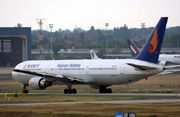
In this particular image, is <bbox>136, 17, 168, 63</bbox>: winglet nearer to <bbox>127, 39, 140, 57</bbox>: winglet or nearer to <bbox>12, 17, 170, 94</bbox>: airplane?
<bbox>12, 17, 170, 94</bbox>: airplane

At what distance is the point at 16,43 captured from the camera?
138m

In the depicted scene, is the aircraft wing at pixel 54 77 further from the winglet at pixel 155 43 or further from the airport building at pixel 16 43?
the airport building at pixel 16 43

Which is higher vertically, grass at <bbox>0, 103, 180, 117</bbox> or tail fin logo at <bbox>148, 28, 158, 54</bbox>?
tail fin logo at <bbox>148, 28, 158, 54</bbox>

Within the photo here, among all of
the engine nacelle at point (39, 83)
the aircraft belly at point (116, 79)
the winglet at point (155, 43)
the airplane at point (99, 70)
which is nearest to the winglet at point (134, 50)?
the airplane at point (99, 70)

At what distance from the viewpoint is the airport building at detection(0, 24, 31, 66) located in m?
135

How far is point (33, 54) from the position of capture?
194250 millimetres

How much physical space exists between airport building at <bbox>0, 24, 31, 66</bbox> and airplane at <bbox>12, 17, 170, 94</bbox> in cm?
7845

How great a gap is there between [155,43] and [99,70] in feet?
25.1

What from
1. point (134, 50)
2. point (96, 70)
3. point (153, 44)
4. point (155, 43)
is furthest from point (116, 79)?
point (134, 50)

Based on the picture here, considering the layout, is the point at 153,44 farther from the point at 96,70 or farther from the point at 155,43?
the point at 96,70

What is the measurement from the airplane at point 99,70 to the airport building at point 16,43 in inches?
3089

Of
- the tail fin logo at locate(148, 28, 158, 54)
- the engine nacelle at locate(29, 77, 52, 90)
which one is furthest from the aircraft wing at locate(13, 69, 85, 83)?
the tail fin logo at locate(148, 28, 158, 54)

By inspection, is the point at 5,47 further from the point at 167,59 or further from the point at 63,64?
the point at 63,64

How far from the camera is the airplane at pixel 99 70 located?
149ft
